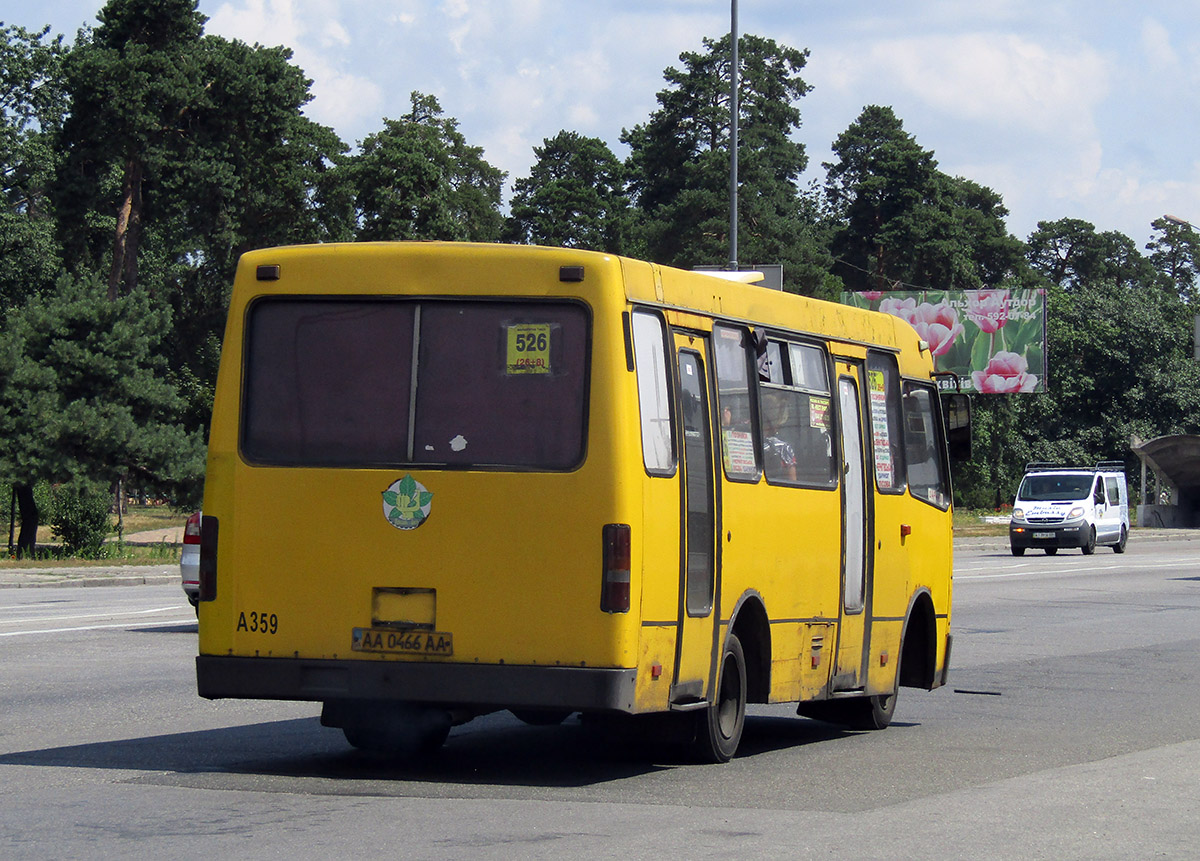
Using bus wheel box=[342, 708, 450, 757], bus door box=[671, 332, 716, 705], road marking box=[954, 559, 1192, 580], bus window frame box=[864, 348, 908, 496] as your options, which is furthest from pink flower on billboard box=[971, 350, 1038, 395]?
bus door box=[671, 332, 716, 705]

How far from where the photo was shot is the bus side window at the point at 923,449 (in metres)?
13.0

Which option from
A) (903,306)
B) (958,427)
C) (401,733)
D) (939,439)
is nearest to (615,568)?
(401,733)

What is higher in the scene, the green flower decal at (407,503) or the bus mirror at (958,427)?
the bus mirror at (958,427)

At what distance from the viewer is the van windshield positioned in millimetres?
46000

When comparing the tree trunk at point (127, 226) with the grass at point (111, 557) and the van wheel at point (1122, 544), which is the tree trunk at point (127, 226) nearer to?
the grass at point (111, 557)

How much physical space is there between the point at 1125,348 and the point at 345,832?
89.4m

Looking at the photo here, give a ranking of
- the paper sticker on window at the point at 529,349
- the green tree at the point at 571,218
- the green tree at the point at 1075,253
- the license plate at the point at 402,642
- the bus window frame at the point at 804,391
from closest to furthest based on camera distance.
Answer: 1. the license plate at the point at 402,642
2. the paper sticker on window at the point at 529,349
3. the bus window frame at the point at 804,391
4. the green tree at the point at 571,218
5. the green tree at the point at 1075,253

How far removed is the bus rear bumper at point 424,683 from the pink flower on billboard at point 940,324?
5226 cm

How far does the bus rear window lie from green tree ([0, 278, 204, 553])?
29716 mm

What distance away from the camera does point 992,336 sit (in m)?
59.7

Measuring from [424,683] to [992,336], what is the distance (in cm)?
5268

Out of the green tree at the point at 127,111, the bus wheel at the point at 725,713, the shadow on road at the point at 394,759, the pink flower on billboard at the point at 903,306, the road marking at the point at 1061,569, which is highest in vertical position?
the green tree at the point at 127,111

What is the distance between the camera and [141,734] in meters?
11.0

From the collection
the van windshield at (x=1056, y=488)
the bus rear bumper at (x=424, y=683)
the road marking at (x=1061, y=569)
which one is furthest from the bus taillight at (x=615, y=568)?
the van windshield at (x=1056, y=488)
